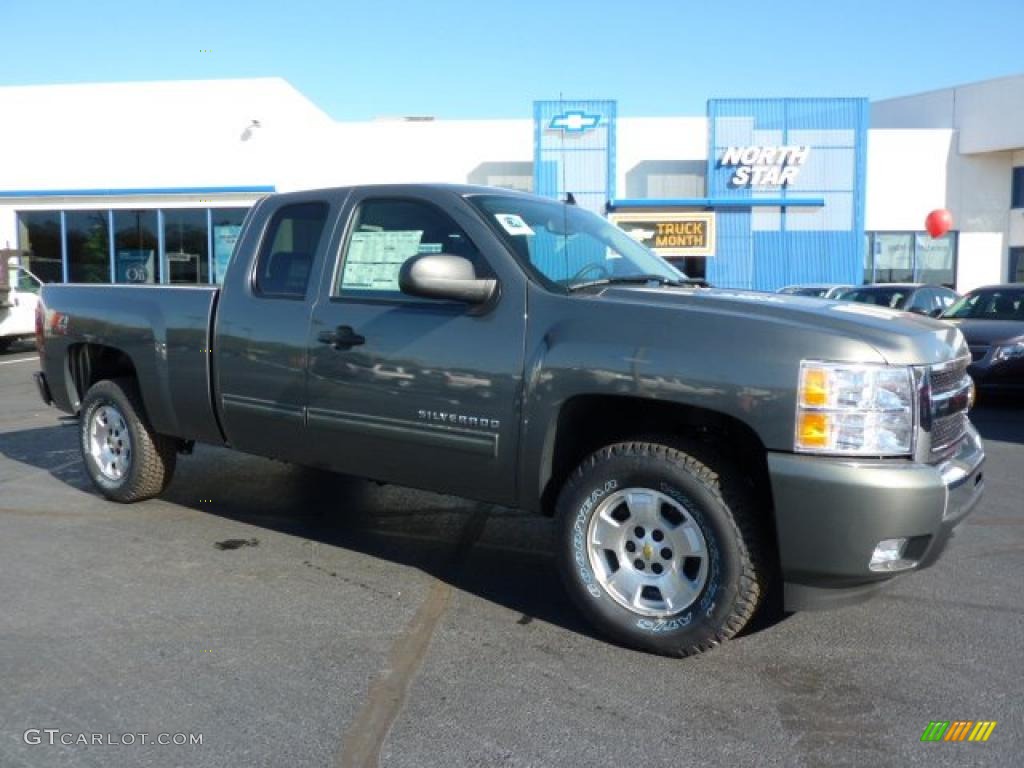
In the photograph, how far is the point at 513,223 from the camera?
423 centimetres

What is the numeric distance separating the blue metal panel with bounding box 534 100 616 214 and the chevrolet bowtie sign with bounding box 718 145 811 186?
3.63 metres

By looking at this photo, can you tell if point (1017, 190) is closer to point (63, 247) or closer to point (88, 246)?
point (88, 246)

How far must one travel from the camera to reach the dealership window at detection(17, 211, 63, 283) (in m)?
23.6

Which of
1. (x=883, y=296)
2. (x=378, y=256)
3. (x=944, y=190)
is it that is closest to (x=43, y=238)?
(x=883, y=296)

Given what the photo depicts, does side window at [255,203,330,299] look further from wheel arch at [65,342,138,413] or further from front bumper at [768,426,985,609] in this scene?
front bumper at [768,426,985,609]

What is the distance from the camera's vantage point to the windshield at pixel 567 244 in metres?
4.07

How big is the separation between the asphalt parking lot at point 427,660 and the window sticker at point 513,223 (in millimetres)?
1729

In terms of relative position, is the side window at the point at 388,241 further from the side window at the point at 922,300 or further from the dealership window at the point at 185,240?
the dealership window at the point at 185,240

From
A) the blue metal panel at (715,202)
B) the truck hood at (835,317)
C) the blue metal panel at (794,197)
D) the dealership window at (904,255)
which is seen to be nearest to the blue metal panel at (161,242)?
the blue metal panel at (715,202)

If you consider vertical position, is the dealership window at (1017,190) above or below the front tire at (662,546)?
above

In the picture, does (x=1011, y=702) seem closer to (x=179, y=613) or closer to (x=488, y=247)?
(x=488, y=247)

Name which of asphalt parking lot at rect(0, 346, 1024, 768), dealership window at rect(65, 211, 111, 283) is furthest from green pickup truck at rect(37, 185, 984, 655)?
dealership window at rect(65, 211, 111, 283)

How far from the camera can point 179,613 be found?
4.02m

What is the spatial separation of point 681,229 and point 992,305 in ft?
55.1
